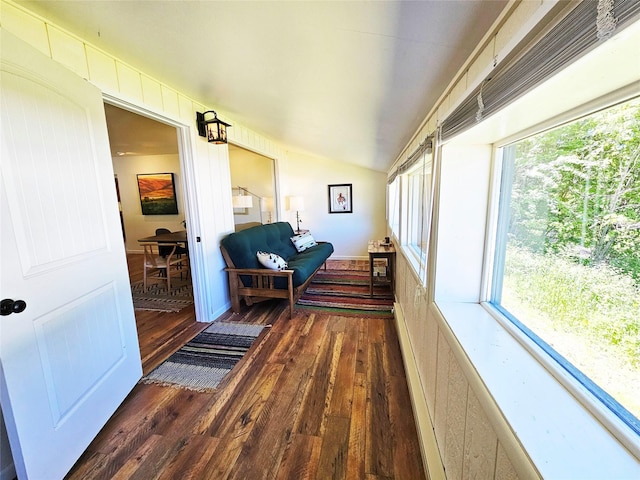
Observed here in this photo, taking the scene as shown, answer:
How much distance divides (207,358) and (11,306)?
1.38 m

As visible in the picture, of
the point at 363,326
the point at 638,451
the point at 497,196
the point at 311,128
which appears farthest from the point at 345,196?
the point at 638,451

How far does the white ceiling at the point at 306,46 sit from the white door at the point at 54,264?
1.55 ft

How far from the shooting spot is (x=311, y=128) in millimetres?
2852

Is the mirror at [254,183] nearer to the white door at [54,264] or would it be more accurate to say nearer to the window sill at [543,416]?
the white door at [54,264]

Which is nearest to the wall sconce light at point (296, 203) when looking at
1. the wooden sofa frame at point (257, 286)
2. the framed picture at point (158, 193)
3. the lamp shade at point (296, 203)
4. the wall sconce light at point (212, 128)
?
the lamp shade at point (296, 203)

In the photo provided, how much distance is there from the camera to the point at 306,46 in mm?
1214

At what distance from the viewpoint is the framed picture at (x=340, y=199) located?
5355 mm

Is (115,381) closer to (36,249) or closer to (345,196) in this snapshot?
(36,249)

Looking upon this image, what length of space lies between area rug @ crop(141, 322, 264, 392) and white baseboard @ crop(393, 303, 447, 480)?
1.32 metres

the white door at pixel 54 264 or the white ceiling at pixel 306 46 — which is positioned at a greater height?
the white ceiling at pixel 306 46

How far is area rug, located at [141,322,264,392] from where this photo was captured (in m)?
1.94

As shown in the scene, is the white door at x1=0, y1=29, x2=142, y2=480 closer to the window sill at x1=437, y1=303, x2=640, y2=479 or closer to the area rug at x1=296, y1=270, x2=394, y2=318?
the window sill at x1=437, y1=303, x2=640, y2=479

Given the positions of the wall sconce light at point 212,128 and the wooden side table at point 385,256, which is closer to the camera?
the wall sconce light at point 212,128

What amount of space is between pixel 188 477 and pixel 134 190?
642 centimetres
